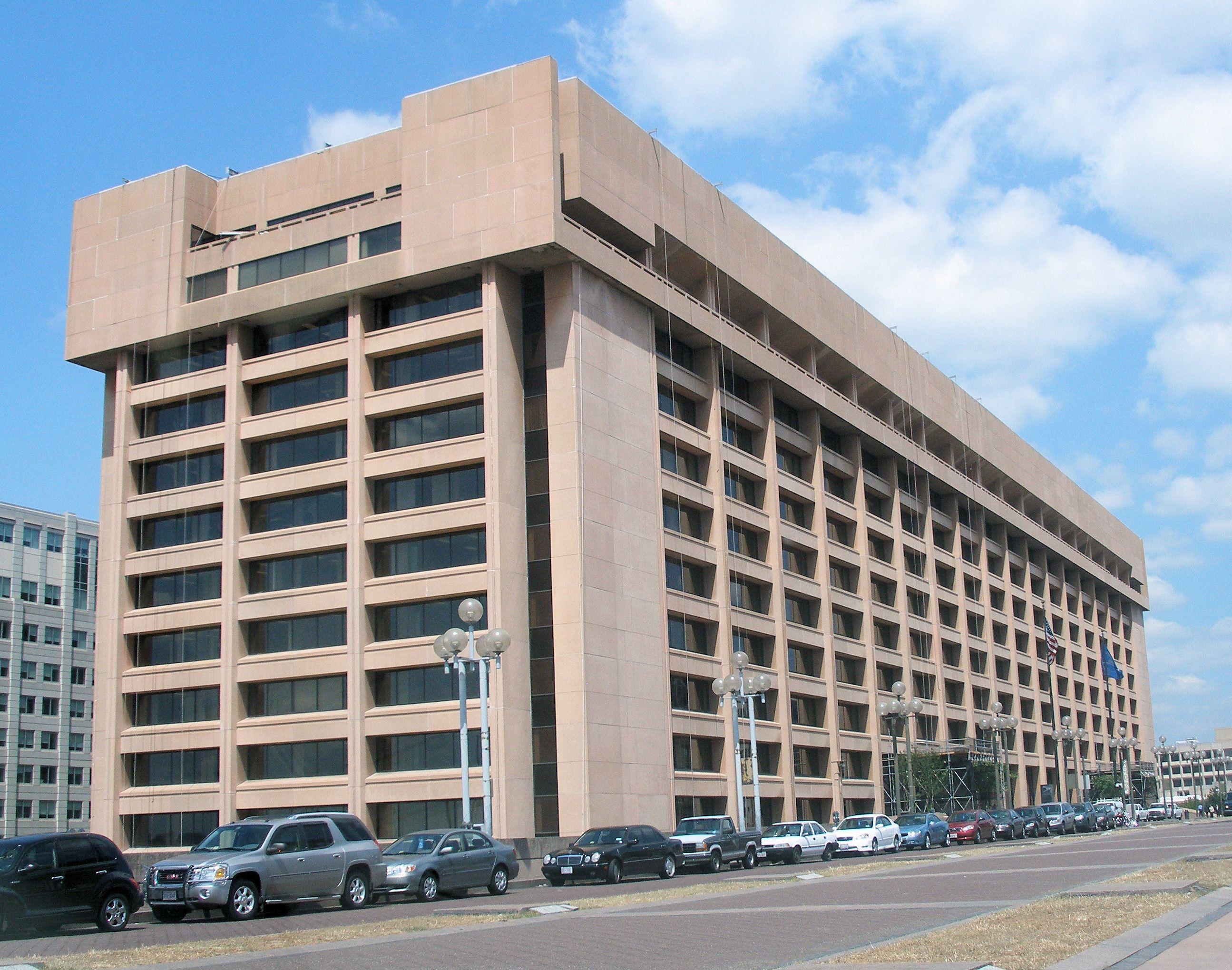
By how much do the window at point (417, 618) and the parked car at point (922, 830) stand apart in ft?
63.9

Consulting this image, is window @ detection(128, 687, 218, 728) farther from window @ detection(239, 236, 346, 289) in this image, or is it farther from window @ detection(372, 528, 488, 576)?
window @ detection(239, 236, 346, 289)

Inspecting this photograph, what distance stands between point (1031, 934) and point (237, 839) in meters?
16.1

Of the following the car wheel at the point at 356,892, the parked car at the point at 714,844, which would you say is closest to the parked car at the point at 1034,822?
the parked car at the point at 714,844

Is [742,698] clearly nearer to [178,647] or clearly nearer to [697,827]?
[697,827]

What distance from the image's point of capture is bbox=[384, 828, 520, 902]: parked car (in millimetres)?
28781

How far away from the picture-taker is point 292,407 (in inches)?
2140

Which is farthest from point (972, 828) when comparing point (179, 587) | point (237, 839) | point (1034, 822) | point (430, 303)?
point (237, 839)

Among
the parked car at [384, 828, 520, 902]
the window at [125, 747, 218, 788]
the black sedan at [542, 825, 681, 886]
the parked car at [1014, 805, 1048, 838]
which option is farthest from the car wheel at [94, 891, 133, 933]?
the parked car at [1014, 805, 1048, 838]

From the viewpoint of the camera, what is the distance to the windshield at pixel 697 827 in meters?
40.1

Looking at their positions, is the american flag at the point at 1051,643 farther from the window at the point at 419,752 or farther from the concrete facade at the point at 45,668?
the concrete facade at the point at 45,668

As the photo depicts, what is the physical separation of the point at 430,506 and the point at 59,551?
77253 millimetres

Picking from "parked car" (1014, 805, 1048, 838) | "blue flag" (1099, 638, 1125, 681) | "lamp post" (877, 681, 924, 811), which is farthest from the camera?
"blue flag" (1099, 638, 1125, 681)

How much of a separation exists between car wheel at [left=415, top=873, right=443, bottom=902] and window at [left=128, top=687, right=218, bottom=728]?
26.6 meters

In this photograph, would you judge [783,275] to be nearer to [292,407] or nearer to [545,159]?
[545,159]
